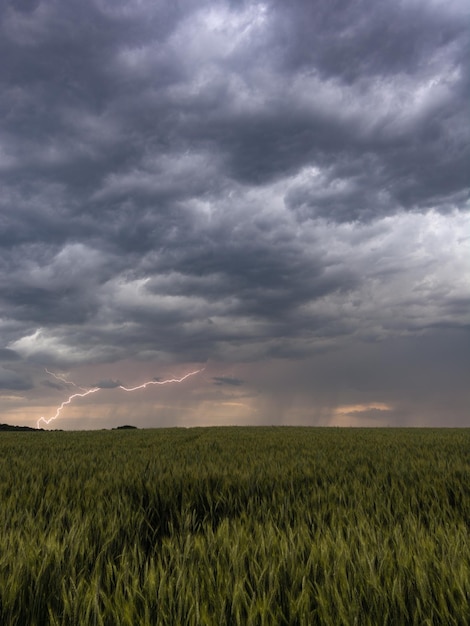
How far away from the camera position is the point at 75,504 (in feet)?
13.1

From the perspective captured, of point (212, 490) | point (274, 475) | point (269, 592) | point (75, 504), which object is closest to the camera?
point (269, 592)

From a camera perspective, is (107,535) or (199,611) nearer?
(199,611)

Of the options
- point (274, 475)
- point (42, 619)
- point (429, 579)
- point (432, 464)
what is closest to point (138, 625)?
point (42, 619)

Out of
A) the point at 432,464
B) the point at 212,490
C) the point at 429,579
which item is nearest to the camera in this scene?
the point at 429,579

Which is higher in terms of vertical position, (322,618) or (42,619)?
(322,618)

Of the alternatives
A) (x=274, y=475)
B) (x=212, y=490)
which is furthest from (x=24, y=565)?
(x=274, y=475)

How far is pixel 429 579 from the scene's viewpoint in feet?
6.35

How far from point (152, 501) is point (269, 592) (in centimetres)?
256

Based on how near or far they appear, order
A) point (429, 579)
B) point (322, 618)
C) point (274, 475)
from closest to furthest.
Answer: point (322, 618) < point (429, 579) < point (274, 475)

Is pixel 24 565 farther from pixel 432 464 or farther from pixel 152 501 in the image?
pixel 432 464

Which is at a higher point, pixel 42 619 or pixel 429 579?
pixel 429 579

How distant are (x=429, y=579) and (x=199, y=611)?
1.05 metres

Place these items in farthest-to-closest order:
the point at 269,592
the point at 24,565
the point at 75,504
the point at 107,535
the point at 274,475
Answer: the point at 274,475, the point at 75,504, the point at 107,535, the point at 24,565, the point at 269,592

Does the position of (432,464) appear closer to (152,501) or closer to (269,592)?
(152,501)
